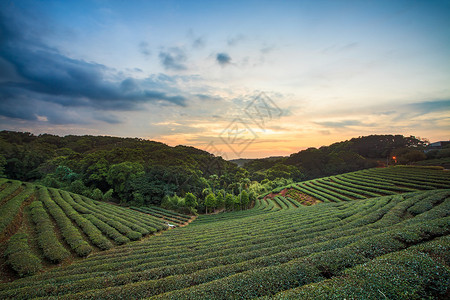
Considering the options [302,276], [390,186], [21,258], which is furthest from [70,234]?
[390,186]

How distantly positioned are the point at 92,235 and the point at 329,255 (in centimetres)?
1774

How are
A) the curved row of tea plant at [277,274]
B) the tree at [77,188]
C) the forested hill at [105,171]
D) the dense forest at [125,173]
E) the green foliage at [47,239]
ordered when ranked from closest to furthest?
the curved row of tea plant at [277,274] → the green foliage at [47,239] → the tree at [77,188] → the dense forest at [125,173] → the forested hill at [105,171]

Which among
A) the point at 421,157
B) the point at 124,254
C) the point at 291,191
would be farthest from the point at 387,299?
the point at 421,157

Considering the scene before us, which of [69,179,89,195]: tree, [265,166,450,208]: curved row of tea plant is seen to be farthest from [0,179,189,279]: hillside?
[265,166,450,208]: curved row of tea plant

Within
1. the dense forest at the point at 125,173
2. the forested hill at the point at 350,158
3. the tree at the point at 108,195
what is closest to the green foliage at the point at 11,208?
the tree at the point at 108,195

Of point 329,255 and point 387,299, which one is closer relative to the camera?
point 387,299

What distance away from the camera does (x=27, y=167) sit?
143 ft

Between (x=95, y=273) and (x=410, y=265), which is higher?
(x=410, y=265)

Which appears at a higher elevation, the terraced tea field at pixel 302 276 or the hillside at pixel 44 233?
the terraced tea field at pixel 302 276

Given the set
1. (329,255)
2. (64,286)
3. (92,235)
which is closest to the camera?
(329,255)

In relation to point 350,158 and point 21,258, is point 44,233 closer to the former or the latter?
point 21,258

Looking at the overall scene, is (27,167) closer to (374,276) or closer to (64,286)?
(64,286)

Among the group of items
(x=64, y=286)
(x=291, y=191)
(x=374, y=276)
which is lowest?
(x=291, y=191)

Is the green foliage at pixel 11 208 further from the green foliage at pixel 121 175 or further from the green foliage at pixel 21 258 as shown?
the green foliage at pixel 121 175
